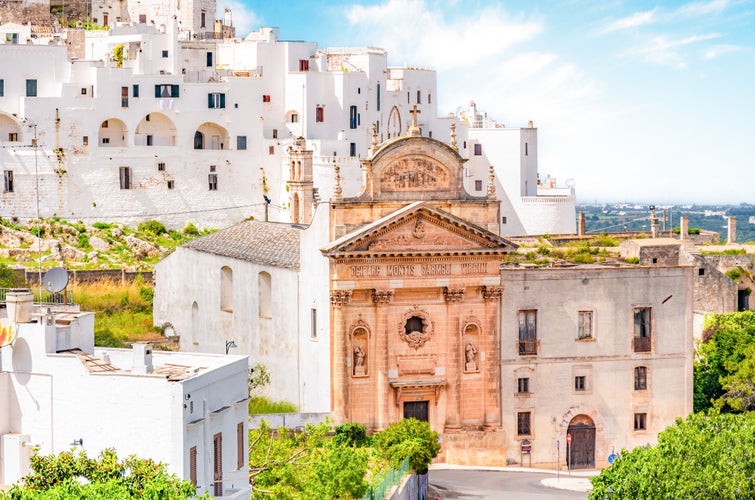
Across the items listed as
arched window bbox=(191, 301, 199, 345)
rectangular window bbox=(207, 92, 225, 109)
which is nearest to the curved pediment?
arched window bbox=(191, 301, 199, 345)

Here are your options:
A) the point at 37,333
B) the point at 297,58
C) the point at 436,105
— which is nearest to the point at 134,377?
the point at 37,333

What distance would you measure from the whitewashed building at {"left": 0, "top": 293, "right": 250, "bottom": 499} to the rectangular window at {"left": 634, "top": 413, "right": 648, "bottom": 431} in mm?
25533

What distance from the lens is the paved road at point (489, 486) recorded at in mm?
56844

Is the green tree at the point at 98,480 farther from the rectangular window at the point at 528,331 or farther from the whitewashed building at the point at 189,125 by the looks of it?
the whitewashed building at the point at 189,125

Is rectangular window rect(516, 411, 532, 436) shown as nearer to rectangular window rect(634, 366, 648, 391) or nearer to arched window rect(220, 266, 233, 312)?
rectangular window rect(634, 366, 648, 391)

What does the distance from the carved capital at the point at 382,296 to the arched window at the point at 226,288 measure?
8.99 meters

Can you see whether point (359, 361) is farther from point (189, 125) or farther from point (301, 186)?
point (189, 125)

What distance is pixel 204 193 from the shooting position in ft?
336

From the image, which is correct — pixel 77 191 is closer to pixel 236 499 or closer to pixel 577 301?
pixel 577 301

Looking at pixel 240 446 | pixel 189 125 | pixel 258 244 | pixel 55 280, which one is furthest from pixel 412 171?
pixel 189 125

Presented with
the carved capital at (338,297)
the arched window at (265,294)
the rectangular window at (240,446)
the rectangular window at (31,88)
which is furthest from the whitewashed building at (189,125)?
the rectangular window at (240,446)

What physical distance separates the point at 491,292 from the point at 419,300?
2.48 metres

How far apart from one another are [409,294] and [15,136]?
43254mm

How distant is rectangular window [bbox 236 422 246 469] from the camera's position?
136 feet
